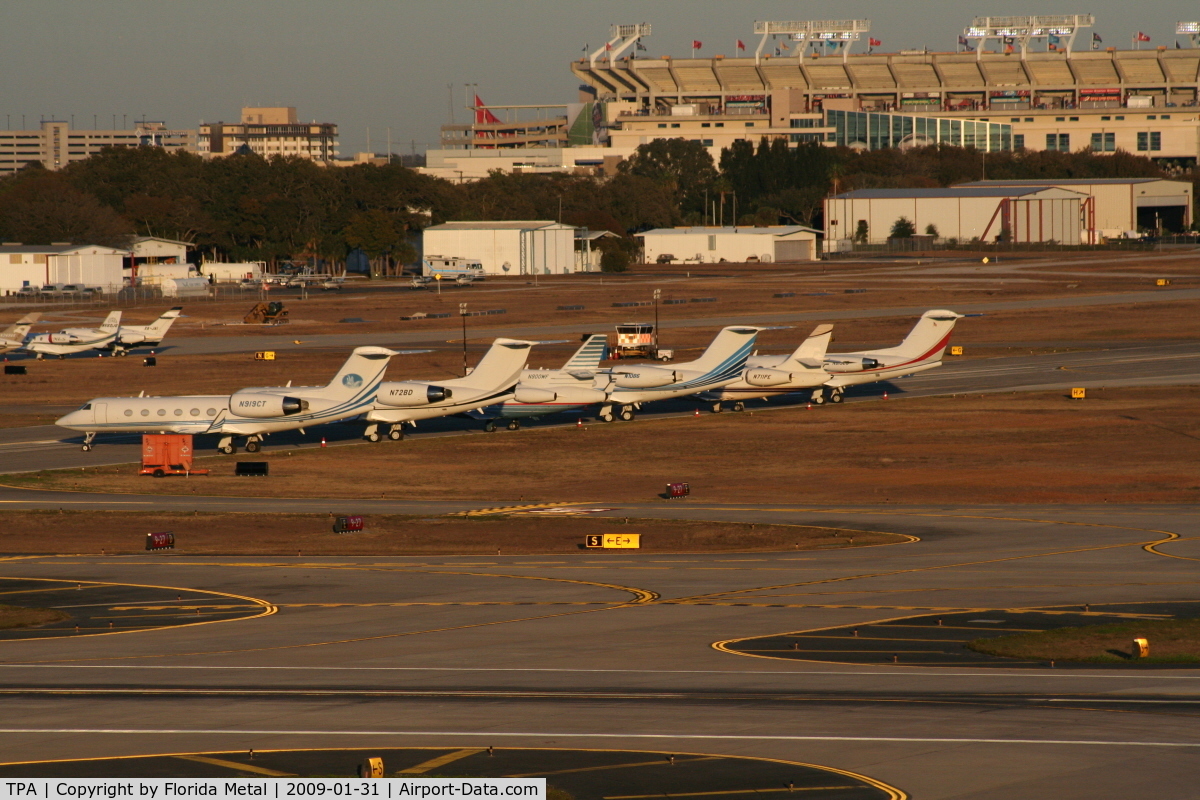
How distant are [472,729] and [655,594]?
1677 cm

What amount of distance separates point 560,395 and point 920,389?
2633 cm

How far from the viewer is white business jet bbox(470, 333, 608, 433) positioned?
77625 millimetres

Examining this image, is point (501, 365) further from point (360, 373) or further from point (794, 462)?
point (794, 462)

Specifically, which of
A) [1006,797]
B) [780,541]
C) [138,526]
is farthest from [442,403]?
[1006,797]

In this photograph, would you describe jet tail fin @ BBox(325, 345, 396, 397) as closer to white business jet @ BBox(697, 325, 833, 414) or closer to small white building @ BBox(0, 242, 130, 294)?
white business jet @ BBox(697, 325, 833, 414)

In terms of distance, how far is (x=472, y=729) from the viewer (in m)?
25.4

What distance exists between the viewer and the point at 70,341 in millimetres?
113688

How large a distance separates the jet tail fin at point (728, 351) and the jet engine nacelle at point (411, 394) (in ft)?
51.4

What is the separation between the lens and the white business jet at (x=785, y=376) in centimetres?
8244

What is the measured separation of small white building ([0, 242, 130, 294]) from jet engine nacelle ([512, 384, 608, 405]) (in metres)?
118

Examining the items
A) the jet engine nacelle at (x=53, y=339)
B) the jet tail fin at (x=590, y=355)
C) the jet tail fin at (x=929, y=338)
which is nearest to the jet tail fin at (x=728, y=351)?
the jet tail fin at (x=590, y=355)

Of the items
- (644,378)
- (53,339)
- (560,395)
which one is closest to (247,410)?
(560,395)

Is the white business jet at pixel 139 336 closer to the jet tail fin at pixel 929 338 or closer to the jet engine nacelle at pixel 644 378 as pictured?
the jet engine nacelle at pixel 644 378

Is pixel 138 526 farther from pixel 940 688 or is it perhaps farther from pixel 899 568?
pixel 940 688
